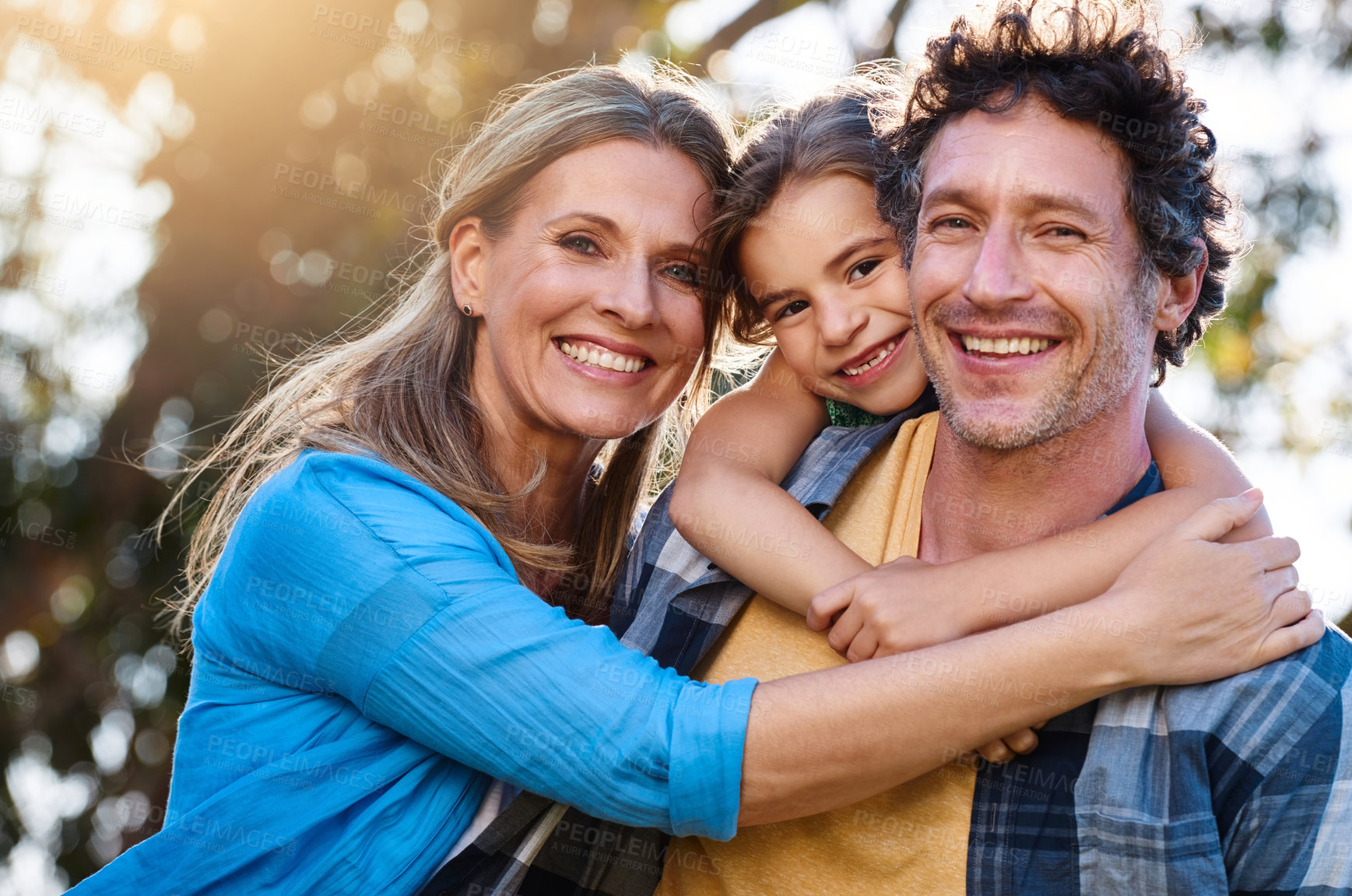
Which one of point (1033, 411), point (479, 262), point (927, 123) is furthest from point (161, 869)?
point (927, 123)

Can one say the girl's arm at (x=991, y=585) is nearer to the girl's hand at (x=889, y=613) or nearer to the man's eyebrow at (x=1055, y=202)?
the girl's hand at (x=889, y=613)

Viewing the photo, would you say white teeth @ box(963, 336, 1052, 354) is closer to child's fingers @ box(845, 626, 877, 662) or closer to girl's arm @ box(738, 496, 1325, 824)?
girl's arm @ box(738, 496, 1325, 824)

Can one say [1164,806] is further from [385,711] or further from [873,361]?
[385,711]

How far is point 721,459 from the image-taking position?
2.37m

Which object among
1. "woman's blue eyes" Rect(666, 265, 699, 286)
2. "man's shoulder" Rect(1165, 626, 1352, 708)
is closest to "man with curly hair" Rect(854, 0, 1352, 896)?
"man's shoulder" Rect(1165, 626, 1352, 708)

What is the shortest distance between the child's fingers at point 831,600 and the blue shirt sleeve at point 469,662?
201 mm

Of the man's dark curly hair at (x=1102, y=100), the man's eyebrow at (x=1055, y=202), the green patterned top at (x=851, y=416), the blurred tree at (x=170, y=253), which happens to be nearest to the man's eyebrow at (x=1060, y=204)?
the man's eyebrow at (x=1055, y=202)

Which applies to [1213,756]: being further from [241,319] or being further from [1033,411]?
[241,319]

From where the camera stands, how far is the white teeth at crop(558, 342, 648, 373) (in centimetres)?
255

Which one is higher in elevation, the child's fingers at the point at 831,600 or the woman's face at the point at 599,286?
the woman's face at the point at 599,286

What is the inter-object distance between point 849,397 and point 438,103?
4.22m

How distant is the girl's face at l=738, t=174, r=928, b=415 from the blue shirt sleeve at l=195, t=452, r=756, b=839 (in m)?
0.84

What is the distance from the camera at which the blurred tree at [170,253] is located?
5.66m

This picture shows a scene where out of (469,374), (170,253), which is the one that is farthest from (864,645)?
(170,253)
